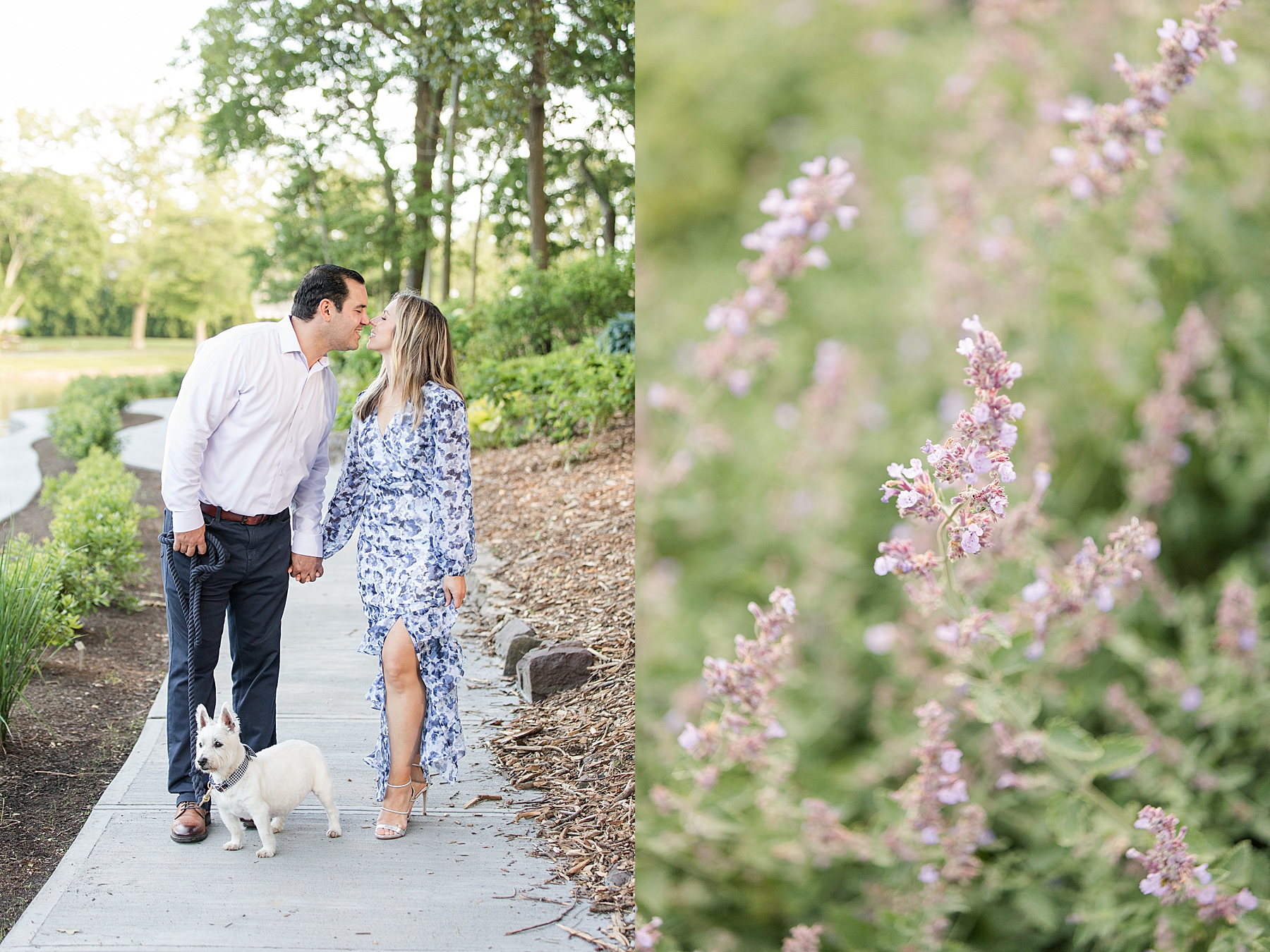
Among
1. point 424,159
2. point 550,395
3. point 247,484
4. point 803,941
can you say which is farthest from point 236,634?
point 424,159

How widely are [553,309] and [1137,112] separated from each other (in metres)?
8.81

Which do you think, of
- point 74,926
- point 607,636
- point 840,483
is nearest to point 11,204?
point 607,636

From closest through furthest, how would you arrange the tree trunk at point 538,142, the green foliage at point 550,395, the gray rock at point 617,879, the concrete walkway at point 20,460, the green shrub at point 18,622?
the gray rock at point 617,879 → the green shrub at point 18,622 → the green foliage at point 550,395 → the tree trunk at point 538,142 → the concrete walkway at point 20,460

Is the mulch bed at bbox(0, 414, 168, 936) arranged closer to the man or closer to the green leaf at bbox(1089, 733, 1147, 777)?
the man

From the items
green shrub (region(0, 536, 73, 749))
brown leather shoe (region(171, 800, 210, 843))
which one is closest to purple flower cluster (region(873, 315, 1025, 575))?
brown leather shoe (region(171, 800, 210, 843))

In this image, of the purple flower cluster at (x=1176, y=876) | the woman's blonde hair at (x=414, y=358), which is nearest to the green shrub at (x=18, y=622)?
the woman's blonde hair at (x=414, y=358)

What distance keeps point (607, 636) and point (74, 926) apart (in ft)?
7.34

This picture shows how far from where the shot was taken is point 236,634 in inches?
116

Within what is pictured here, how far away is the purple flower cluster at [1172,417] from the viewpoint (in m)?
1.51

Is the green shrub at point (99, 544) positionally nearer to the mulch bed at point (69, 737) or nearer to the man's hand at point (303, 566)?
the mulch bed at point (69, 737)

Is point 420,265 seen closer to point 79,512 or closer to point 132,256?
point 132,256

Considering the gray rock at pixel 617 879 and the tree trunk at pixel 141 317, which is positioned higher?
the tree trunk at pixel 141 317

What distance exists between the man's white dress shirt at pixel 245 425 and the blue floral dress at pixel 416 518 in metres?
0.17

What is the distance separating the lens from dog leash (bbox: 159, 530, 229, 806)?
9.04 ft
